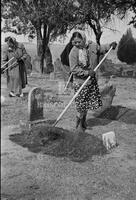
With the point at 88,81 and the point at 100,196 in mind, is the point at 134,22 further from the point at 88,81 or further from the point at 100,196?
the point at 100,196

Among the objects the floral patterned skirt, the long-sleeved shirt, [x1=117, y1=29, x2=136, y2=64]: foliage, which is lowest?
[x1=117, y1=29, x2=136, y2=64]: foliage

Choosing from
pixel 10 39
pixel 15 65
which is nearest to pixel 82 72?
pixel 10 39

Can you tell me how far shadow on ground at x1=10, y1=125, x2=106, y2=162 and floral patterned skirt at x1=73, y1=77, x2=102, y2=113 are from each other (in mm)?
702

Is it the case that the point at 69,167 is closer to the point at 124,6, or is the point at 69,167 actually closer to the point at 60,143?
the point at 60,143

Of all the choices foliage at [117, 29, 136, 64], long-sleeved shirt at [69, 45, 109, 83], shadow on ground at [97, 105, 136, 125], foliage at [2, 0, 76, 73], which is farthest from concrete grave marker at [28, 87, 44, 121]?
foliage at [117, 29, 136, 64]

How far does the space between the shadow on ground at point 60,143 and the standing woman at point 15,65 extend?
5.17m

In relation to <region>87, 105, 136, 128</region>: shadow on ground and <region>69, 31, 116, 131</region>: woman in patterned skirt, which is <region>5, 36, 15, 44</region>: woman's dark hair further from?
<region>69, 31, 116, 131</region>: woman in patterned skirt

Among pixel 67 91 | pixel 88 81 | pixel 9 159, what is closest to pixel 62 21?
pixel 67 91

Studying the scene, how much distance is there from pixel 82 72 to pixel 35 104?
1359 millimetres

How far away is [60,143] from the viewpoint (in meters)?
6.04

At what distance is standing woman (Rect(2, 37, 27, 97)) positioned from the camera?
37.2 ft

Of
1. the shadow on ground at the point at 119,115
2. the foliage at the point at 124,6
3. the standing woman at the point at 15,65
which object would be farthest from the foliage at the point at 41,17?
the shadow on ground at the point at 119,115

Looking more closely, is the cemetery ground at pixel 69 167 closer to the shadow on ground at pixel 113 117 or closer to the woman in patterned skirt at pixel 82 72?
the shadow on ground at pixel 113 117

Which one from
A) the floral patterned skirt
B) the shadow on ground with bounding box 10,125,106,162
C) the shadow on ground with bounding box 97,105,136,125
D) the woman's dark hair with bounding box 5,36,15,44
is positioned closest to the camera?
the shadow on ground with bounding box 10,125,106,162
